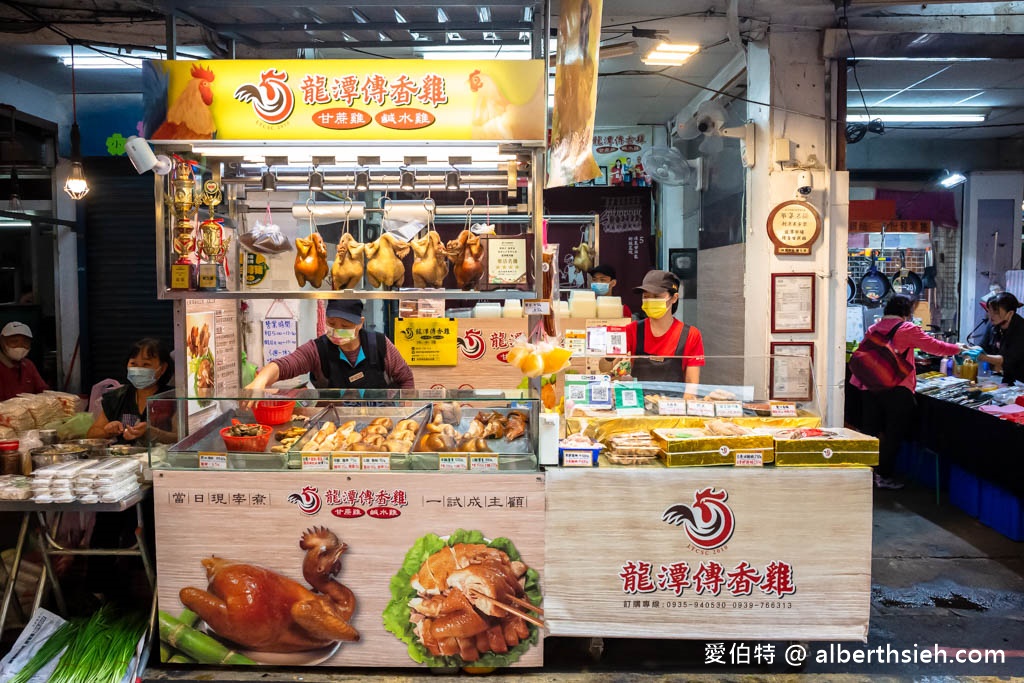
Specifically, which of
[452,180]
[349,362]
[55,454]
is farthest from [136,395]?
[452,180]

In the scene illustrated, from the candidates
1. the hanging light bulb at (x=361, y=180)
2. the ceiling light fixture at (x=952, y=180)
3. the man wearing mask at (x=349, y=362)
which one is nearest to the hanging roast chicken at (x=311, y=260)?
the hanging light bulb at (x=361, y=180)

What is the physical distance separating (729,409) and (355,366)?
2214 mm

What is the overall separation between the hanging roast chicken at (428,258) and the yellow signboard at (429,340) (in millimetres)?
2236

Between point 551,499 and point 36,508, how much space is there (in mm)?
2312

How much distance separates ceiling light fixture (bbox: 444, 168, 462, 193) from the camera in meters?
3.96

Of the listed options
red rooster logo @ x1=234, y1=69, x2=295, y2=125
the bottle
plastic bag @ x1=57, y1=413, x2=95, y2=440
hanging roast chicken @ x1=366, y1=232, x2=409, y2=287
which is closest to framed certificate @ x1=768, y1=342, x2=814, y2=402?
hanging roast chicken @ x1=366, y1=232, x2=409, y2=287

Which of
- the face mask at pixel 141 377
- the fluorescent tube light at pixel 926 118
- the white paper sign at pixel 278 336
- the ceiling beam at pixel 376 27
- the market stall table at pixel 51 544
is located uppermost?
the fluorescent tube light at pixel 926 118

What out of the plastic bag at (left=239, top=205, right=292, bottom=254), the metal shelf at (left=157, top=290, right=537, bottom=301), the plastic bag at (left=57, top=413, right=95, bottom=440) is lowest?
the plastic bag at (left=57, top=413, right=95, bottom=440)

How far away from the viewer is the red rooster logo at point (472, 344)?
6.05 meters

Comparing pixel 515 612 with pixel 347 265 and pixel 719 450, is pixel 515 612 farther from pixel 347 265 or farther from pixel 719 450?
pixel 347 265

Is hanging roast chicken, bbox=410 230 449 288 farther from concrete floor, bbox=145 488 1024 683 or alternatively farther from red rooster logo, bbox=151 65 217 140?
concrete floor, bbox=145 488 1024 683

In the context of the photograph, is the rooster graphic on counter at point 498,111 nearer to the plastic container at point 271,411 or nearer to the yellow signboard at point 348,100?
the yellow signboard at point 348,100

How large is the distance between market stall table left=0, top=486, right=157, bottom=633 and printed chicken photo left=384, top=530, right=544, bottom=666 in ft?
4.05

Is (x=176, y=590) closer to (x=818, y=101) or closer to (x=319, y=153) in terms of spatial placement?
(x=319, y=153)
